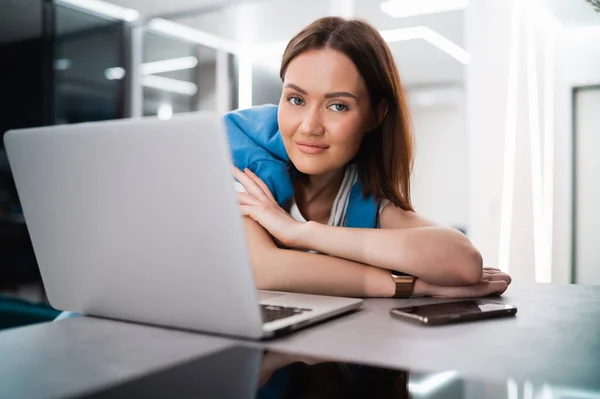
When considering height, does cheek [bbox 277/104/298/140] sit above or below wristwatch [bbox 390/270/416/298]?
above

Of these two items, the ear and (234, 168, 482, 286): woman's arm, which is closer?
(234, 168, 482, 286): woman's arm

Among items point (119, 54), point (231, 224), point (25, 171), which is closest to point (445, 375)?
point (231, 224)

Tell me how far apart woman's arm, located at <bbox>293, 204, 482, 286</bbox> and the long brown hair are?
1.22 feet

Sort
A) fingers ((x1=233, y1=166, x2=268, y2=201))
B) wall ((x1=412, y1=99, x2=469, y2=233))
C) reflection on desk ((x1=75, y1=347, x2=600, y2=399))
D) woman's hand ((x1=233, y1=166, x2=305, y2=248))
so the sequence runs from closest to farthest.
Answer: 1. reflection on desk ((x1=75, y1=347, x2=600, y2=399))
2. woman's hand ((x1=233, y1=166, x2=305, y2=248))
3. fingers ((x1=233, y1=166, x2=268, y2=201))
4. wall ((x1=412, y1=99, x2=469, y2=233))

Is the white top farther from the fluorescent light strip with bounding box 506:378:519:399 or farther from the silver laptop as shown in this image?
the fluorescent light strip with bounding box 506:378:519:399

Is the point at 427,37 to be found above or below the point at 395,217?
above

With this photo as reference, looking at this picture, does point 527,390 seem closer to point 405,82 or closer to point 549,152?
point 405,82

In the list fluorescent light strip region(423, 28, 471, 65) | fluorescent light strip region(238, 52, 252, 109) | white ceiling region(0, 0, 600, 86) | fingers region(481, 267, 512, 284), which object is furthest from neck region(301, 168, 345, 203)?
fluorescent light strip region(423, 28, 471, 65)

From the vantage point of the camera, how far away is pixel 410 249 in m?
1.04

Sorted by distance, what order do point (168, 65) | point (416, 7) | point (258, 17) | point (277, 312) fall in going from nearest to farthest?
point (277, 312)
point (416, 7)
point (258, 17)
point (168, 65)

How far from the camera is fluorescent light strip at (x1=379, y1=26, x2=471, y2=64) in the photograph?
510 cm

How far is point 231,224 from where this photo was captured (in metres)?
0.59

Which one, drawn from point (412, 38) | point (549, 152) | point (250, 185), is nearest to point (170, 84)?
point (412, 38)

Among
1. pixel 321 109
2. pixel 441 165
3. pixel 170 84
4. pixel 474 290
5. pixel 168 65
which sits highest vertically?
pixel 168 65
